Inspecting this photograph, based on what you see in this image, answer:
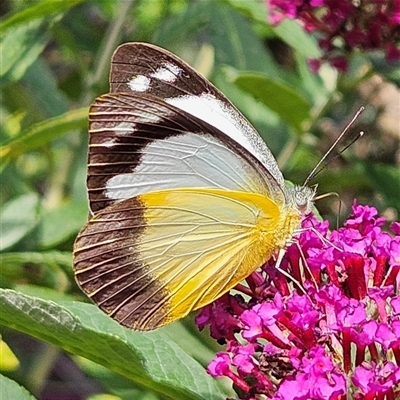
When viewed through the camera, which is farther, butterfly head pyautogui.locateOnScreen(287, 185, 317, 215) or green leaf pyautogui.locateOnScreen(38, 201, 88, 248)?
green leaf pyautogui.locateOnScreen(38, 201, 88, 248)

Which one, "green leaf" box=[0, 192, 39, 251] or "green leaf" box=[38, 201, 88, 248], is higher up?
"green leaf" box=[0, 192, 39, 251]

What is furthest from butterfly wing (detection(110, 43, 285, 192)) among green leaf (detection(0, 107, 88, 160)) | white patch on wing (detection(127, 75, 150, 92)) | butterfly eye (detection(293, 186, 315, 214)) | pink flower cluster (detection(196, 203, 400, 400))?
green leaf (detection(0, 107, 88, 160))

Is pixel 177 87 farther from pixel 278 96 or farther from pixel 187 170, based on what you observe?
pixel 278 96

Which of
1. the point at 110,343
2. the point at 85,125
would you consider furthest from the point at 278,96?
the point at 110,343

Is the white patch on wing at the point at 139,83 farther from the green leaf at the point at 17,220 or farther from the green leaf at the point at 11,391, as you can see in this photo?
the green leaf at the point at 17,220

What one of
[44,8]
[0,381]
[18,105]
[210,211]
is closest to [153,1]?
[18,105]

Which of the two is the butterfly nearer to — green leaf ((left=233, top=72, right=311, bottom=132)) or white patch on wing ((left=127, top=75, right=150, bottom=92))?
white patch on wing ((left=127, top=75, right=150, bottom=92))

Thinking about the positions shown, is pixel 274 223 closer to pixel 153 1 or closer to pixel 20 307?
pixel 20 307

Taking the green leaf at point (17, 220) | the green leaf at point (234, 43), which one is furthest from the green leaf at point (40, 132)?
the green leaf at point (234, 43)

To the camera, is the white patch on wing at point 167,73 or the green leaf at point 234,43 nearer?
the white patch on wing at point 167,73
